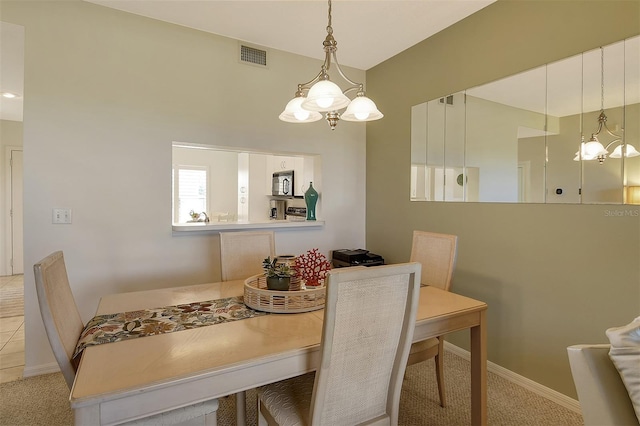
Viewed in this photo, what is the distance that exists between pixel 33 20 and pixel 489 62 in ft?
10.6

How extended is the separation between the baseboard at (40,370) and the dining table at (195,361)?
4.64 ft

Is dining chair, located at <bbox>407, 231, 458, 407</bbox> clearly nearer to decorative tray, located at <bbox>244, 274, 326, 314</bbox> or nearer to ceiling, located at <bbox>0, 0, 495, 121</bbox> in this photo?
decorative tray, located at <bbox>244, 274, 326, 314</bbox>

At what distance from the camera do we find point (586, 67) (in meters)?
1.89

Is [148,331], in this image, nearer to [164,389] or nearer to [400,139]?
[164,389]

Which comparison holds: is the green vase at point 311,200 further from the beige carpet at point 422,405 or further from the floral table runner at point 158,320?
the floral table runner at point 158,320

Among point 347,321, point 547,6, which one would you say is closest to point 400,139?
point 547,6

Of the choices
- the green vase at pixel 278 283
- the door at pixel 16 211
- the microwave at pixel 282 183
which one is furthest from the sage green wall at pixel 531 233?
the door at pixel 16 211

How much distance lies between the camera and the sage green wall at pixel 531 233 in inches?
71.4

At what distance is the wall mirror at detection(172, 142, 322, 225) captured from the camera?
208 inches

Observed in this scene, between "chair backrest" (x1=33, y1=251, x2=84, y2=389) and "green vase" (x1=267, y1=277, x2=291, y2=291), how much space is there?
790mm

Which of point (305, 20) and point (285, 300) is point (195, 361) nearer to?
point (285, 300)

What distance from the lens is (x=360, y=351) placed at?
1.14 meters

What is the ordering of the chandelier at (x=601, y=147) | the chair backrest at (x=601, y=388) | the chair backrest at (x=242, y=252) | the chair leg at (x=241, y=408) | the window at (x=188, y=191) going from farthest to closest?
the window at (x=188, y=191) → the chair backrest at (x=242, y=252) → the chandelier at (x=601, y=147) → the chair leg at (x=241, y=408) → the chair backrest at (x=601, y=388)

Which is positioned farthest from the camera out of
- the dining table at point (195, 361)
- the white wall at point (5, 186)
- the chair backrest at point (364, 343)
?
the white wall at point (5, 186)
